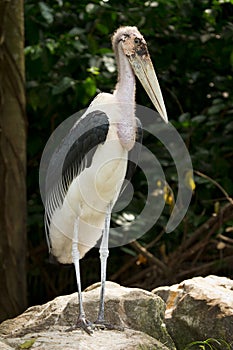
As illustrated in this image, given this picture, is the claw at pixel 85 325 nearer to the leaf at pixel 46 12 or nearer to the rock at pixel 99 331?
the rock at pixel 99 331

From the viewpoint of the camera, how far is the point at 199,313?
4.87 meters

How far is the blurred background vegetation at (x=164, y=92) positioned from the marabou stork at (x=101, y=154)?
5.37 feet

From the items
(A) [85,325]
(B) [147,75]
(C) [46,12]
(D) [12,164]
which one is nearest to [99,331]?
(A) [85,325]

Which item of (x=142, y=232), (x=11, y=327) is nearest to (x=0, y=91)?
(x=142, y=232)

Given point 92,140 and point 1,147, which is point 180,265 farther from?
point 92,140

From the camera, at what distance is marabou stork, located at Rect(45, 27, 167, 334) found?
4.81 metres

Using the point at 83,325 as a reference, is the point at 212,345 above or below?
below

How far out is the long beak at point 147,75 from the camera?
4.95m

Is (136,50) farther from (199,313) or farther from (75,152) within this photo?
(199,313)

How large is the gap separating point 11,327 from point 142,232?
2503 millimetres

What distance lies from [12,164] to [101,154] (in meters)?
2.28

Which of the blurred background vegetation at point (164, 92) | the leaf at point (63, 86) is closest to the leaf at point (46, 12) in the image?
the blurred background vegetation at point (164, 92)

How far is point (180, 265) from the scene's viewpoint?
7668 millimetres

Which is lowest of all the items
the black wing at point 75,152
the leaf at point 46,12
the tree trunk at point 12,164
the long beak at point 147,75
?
the tree trunk at point 12,164
